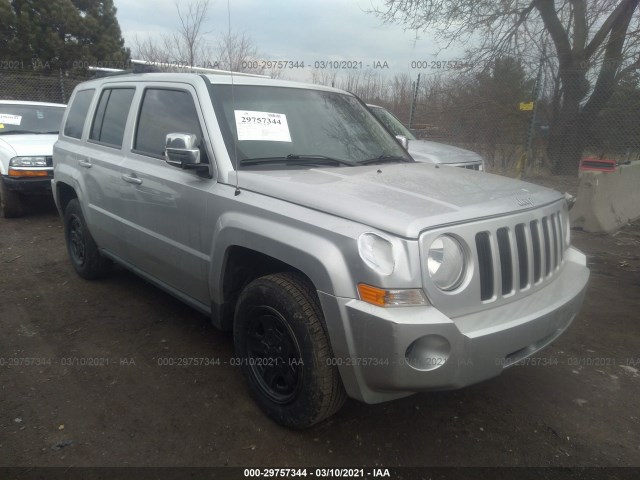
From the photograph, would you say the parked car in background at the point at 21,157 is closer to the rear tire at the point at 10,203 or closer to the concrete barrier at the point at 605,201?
the rear tire at the point at 10,203

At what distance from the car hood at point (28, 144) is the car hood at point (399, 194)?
576cm

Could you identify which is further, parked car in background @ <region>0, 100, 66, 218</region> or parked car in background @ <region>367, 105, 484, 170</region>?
parked car in background @ <region>0, 100, 66, 218</region>

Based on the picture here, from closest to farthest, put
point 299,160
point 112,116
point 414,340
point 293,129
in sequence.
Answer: point 414,340 < point 299,160 < point 293,129 < point 112,116

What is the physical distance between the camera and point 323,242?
2264 mm

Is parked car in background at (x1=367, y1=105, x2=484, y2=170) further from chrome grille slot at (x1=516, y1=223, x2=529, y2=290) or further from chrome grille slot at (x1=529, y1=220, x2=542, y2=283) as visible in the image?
chrome grille slot at (x1=516, y1=223, x2=529, y2=290)

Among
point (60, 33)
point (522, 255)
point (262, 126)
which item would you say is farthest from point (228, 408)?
point (60, 33)

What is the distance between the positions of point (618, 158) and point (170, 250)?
10.0 m

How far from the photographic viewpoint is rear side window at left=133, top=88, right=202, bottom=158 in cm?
323

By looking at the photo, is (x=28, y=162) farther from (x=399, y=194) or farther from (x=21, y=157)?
(x=399, y=194)

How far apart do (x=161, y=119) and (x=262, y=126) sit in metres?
0.88

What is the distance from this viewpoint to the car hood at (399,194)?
2.24 metres

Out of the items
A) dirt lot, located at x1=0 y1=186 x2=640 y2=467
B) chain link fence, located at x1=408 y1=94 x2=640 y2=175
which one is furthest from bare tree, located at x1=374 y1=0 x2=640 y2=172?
dirt lot, located at x1=0 y1=186 x2=640 y2=467

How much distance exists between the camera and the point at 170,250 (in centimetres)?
334

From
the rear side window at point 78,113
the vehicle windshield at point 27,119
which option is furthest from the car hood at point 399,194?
the vehicle windshield at point 27,119
